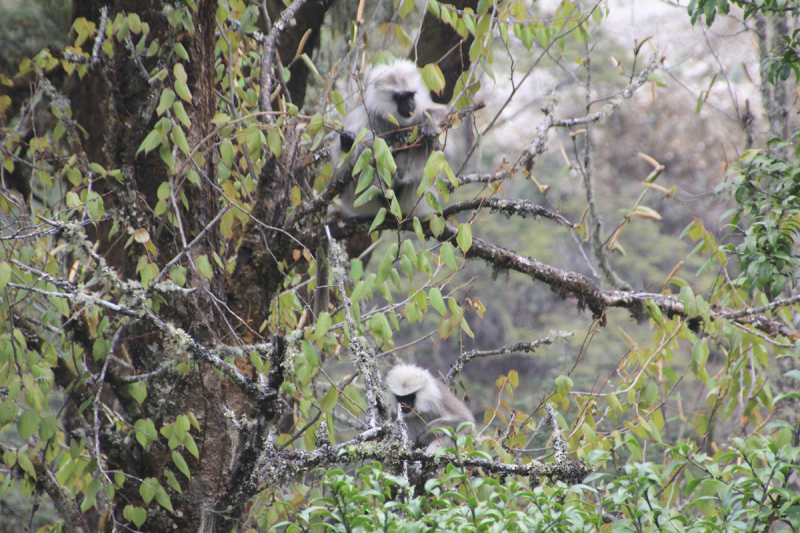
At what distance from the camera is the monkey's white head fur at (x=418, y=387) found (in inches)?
151

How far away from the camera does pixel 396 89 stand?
390cm

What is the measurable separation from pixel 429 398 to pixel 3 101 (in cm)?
343

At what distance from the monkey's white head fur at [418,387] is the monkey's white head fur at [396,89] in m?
1.66

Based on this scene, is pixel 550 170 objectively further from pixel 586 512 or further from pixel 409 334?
pixel 586 512

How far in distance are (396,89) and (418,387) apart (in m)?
1.96

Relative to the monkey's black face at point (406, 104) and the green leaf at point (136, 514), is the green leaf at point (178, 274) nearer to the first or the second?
the green leaf at point (136, 514)

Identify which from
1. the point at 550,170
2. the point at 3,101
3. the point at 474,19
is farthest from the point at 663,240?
the point at 3,101

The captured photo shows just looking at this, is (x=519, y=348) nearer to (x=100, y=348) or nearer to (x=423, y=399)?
(x=423, y=399)

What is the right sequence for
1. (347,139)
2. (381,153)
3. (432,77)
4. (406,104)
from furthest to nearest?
(406,104) < (347,139) < (432,77) < (381,153)

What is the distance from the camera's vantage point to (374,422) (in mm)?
1774

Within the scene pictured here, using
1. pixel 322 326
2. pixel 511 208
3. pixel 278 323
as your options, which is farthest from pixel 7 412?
pixel 511 208

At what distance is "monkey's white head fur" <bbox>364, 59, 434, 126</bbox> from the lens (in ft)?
12.8

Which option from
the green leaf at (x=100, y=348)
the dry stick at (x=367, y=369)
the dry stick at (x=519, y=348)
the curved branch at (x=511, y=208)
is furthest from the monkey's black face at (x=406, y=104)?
the green leaf at (x=100, y=348)

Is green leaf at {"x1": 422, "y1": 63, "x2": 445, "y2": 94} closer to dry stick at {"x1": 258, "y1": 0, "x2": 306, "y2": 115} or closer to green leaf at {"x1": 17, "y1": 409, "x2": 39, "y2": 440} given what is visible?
dry stick at {"x1": 258, "y1": 0, "x2": 306, "y2": 115}
